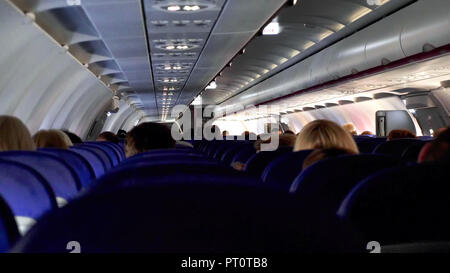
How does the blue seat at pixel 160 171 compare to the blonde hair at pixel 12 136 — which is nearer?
the blue seat at pixel 160 171

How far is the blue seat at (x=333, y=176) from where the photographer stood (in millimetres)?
2855

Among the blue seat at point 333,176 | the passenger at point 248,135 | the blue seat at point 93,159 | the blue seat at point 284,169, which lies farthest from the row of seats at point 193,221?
the passenger at point 248,135

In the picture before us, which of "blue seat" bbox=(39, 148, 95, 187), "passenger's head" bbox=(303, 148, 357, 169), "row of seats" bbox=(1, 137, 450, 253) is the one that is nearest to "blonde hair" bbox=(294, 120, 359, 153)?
"passenger's head" bbox=(303, 148, 357, 169)

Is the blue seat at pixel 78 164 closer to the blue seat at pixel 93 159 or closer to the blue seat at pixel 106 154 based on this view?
the blue seat at pixel 93 159

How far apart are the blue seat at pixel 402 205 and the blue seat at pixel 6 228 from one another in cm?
123

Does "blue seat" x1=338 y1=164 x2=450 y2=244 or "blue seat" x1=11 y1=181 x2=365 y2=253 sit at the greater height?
"blue seat" x1=11 y1=181 x2=365 y2=253

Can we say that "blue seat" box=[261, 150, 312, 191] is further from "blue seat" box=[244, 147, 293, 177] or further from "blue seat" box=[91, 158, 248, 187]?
"blue seat" box=[91, 158, 248, 187]

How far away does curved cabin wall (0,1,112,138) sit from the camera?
33.2ft

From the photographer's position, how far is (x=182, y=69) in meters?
20.1

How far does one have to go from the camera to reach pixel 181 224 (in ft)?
3.78

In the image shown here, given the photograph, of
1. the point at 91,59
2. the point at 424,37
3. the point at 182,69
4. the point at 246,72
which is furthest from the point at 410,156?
the point at 246,72

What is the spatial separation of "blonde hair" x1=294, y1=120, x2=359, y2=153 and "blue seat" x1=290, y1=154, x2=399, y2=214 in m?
1.76

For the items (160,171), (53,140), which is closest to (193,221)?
(160,171)
